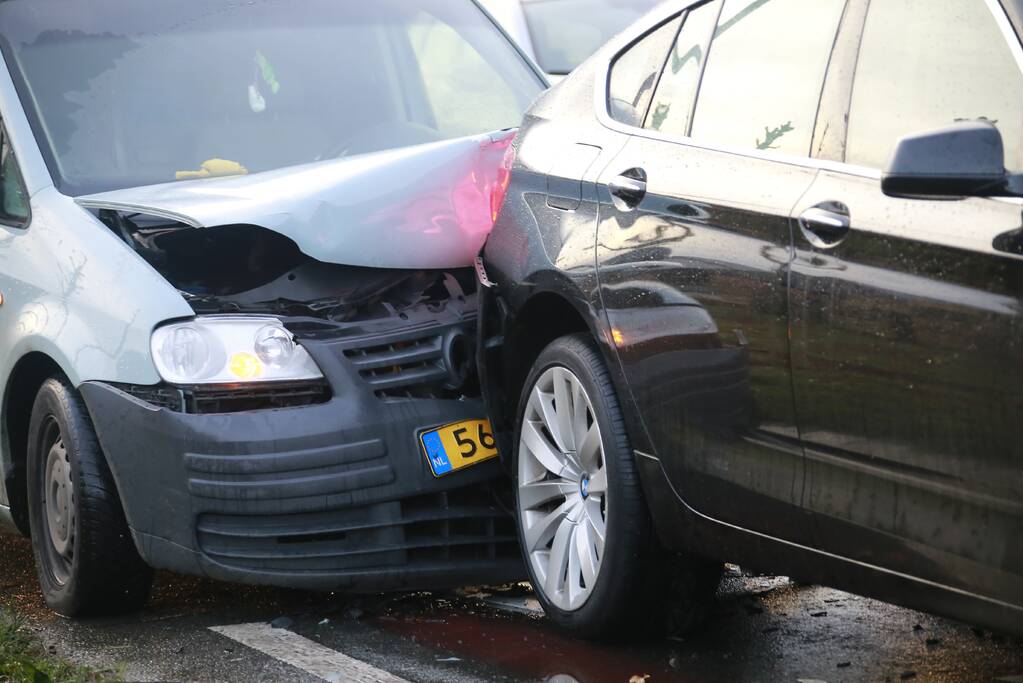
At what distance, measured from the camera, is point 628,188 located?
4.28 m

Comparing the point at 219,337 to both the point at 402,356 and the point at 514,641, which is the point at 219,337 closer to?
the point at 402,356

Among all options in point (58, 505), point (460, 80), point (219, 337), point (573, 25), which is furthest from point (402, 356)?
point (573, 25)

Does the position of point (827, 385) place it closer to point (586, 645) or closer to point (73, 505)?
point (586, 645)

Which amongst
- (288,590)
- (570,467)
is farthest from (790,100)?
(288,590)

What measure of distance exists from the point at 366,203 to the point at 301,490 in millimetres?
908

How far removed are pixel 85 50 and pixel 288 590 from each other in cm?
200

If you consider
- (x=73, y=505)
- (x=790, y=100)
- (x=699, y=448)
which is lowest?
(x=73, y=505)

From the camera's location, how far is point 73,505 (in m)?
5.06

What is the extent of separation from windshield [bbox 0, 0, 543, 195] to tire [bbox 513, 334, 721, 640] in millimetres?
1820

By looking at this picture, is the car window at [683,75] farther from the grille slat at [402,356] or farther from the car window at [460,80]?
the car window at [460,80]

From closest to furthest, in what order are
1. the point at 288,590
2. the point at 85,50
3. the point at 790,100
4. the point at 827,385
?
the point at 827,385
the point at 790,100
the point at 288,590
the point at 85,50

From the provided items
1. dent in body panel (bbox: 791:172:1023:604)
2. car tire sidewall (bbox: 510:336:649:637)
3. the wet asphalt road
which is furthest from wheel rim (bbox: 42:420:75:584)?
dent in body panel (bbox: 791:172:1023:604)

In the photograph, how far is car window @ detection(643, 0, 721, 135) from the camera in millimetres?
4293

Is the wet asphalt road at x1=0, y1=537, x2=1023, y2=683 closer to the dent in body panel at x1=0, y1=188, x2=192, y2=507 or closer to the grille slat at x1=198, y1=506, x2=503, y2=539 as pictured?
the grille slat at x1=198, y1=506, x2=503, y2=539
